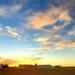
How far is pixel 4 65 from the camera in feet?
516
